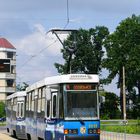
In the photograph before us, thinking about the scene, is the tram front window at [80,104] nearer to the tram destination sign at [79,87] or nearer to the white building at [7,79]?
the tram destination sign at [79,87]

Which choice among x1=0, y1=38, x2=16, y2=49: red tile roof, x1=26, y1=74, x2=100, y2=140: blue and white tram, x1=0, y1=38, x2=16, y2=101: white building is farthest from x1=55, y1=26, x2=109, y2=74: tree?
x1=26, y1=74, x2=100, y2=140: blue and white tram

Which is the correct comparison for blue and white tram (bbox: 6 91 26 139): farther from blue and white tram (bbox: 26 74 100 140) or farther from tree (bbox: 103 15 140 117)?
tree (bbox: 103 15 140 117)

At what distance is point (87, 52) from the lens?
105 metres

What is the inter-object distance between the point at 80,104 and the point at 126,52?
72.0m

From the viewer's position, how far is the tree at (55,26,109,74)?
341ft

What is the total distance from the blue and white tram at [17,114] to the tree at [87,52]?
60085mm

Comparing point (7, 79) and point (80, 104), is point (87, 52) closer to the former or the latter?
point (7, 79)

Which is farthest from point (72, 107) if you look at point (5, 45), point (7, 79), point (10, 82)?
point (5, 45)

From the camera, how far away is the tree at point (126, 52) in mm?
91812

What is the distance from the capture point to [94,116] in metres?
24.1

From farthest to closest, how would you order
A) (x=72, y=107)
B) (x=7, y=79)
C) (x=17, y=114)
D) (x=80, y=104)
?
(x=7, y=79) < (x=17, y=114) < (x=80, y=104) < (x=72, y=107)

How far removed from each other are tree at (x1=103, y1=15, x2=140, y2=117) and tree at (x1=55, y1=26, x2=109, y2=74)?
6727 millimetres

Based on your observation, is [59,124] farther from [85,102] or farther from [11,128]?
[11,128]

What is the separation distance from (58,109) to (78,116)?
0.91 meters
